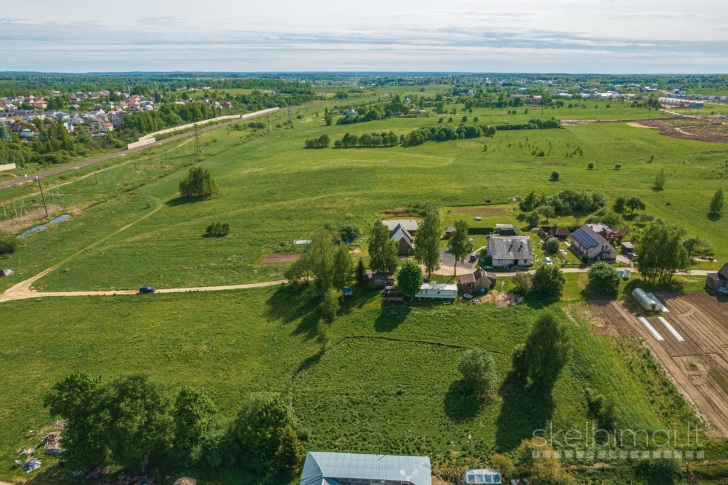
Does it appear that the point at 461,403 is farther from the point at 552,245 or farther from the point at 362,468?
the point at 552,245

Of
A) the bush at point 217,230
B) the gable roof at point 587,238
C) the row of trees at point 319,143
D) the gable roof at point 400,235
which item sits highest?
the row of trees at point 319,143

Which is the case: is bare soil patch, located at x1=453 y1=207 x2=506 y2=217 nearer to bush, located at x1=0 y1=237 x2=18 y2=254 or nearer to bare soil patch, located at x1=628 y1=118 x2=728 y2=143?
bush, located at x1=0 y1=237 x2=18 y2=254

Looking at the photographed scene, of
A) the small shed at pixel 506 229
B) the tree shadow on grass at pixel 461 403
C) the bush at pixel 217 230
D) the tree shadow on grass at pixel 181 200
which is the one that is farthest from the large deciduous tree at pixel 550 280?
the tree shadow on grass at pixel 181 200

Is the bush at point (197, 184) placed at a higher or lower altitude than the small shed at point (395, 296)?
higher

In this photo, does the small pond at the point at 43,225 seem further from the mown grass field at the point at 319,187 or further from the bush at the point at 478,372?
the bush at the point at 478,372

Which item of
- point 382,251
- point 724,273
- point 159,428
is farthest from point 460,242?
point 159,428

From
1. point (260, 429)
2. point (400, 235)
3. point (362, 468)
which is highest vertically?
point (400, 235)

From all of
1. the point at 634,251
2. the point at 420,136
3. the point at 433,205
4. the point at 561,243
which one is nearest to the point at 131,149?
the point at 420,136
